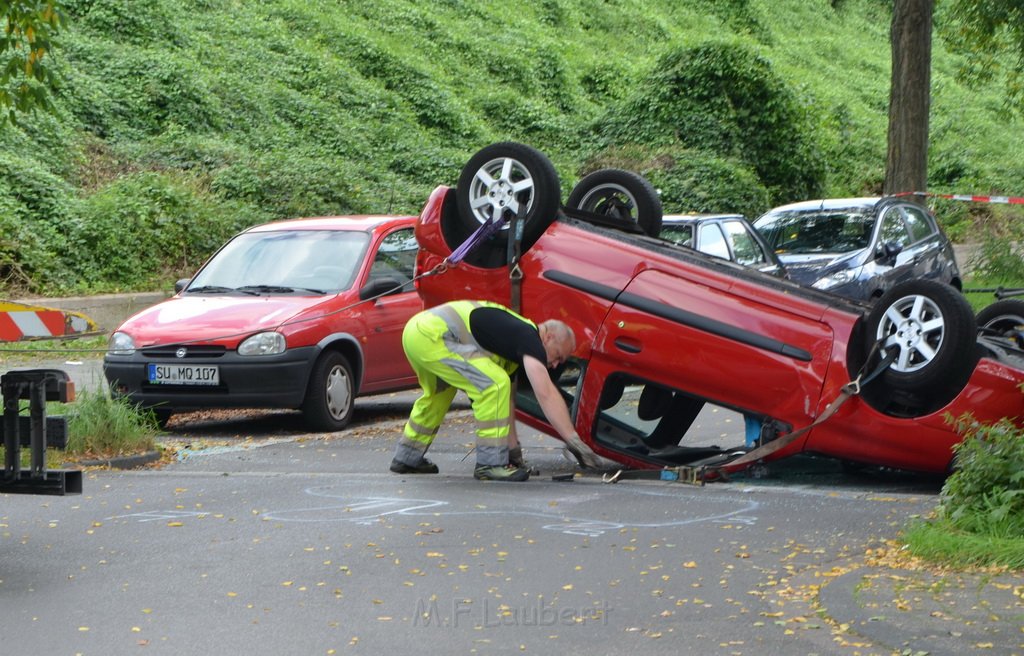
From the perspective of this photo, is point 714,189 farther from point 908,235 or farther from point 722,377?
point 722,377

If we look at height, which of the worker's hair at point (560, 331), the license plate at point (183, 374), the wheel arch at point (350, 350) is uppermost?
the worker's hair at point (560, 331)

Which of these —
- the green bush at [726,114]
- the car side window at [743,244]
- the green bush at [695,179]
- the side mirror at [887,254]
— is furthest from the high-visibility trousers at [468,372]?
the green bush at [726,114]

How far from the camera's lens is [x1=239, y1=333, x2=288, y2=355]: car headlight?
37.4 feet

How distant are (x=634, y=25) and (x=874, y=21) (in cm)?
2269

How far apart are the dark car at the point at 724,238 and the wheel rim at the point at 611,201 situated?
16.7ft

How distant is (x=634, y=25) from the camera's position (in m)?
44.8

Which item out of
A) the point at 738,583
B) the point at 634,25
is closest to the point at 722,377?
the point at 738,583

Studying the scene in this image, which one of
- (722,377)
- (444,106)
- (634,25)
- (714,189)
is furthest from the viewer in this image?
(634,25)

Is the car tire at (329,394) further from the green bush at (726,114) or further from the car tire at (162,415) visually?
the green bush at (726,114)

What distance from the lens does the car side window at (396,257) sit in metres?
12.7

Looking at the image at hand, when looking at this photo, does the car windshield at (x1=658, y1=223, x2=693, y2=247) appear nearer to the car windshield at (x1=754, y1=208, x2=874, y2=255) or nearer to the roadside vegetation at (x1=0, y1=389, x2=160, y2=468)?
the car windshield at (x1=754, y1=208, x2=874, y2=255)

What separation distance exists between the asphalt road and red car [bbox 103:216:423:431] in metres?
1.39

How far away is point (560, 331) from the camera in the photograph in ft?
28.9

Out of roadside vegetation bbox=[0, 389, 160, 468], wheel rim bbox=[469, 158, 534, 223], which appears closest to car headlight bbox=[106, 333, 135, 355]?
roadside vegetation bbox=[0, 389, 160, 468]
